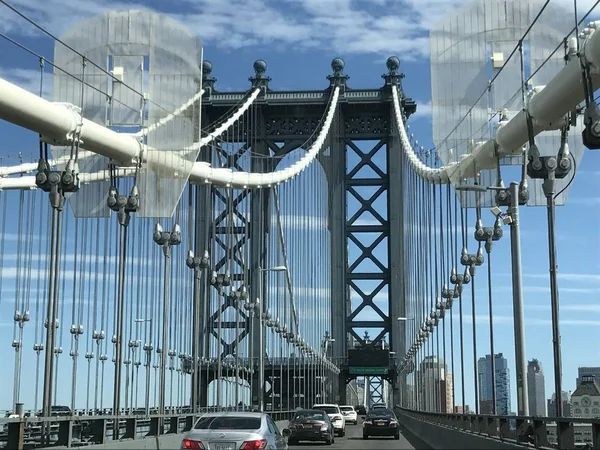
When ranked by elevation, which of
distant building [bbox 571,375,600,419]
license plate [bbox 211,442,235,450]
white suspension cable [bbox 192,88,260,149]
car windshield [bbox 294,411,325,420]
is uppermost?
white suspension cable [bbox 192,88,260,149]

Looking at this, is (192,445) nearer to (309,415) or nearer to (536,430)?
(536,430)

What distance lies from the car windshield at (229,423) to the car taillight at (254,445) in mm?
417

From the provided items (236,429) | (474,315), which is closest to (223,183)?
(474,315)

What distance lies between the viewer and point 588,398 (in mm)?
28469

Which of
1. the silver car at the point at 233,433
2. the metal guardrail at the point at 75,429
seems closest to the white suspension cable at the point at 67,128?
the metal guardrail at the point at 75,429

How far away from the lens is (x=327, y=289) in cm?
11081

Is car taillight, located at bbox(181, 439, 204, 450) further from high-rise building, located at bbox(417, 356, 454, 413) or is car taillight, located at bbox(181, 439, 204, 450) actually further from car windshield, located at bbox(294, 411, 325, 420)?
high-rise building, located at bbox(417, 356, 454, 413)

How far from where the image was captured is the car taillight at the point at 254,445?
668 inches

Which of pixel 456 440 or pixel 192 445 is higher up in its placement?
pixel 192 445

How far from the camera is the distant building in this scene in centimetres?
2872

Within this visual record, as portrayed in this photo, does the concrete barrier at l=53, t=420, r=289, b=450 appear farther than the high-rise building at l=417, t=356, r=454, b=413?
No

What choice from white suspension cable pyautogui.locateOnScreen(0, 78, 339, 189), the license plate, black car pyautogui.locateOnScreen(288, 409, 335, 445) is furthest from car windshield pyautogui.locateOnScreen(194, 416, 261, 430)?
black car pyautogui.locateOnScreen(288, 409, 335, 445)

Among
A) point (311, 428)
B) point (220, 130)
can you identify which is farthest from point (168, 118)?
point (220, 130)

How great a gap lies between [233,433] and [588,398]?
14.4m
